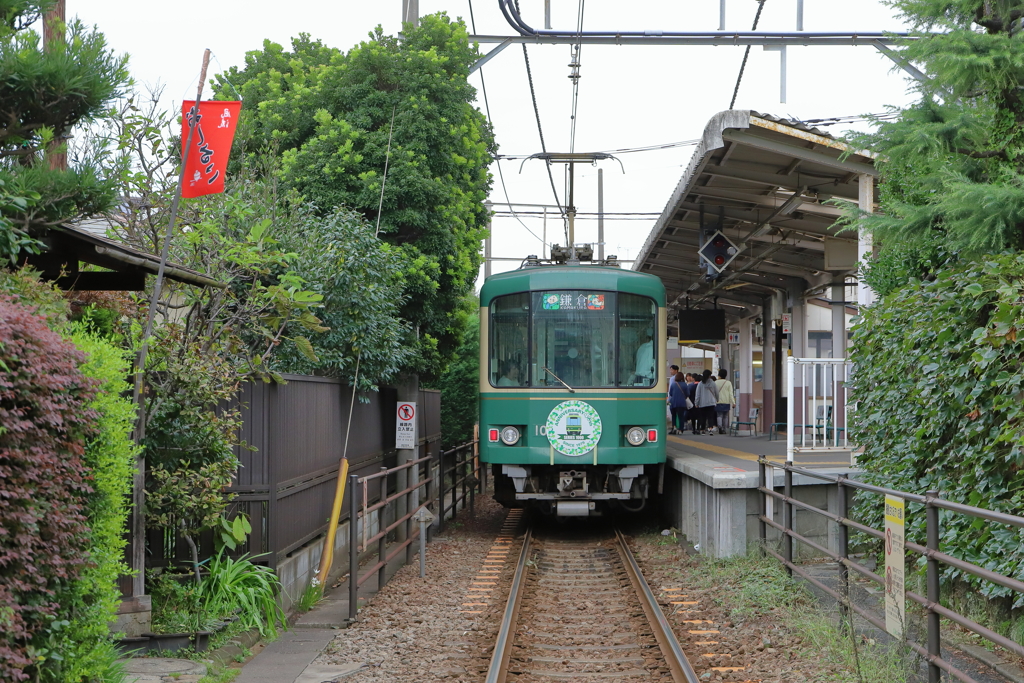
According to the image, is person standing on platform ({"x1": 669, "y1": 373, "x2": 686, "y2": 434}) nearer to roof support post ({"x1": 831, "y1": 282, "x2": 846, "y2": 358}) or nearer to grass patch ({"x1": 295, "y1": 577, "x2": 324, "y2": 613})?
roof support post ({"x1": 831, "y1": 282, "x2": 846, "y2": 358})

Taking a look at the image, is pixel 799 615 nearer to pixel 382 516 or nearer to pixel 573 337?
pixel 382 516

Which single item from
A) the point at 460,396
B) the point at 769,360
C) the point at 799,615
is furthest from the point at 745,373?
the point at 799,615

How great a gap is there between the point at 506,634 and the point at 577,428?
4826 mm

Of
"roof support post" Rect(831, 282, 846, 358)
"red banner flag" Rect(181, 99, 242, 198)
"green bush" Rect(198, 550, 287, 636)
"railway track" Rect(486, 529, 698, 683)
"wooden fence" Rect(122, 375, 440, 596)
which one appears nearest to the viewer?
"railway track" Rect(486, 529, 698, 683)

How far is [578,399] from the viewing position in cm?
1163

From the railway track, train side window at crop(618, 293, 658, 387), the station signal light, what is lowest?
the railway track

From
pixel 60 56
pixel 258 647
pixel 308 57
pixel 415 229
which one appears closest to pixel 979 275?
pixel 258 647

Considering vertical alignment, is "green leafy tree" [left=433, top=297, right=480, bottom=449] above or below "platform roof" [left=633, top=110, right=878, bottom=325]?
below

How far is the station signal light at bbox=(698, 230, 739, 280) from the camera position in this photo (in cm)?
1572

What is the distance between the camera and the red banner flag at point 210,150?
22.8 feet

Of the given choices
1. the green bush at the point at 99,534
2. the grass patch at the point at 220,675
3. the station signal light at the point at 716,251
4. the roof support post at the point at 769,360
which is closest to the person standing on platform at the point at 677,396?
the roof support post at the point at 769,360

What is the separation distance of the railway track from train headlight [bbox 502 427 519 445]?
4.15 feet

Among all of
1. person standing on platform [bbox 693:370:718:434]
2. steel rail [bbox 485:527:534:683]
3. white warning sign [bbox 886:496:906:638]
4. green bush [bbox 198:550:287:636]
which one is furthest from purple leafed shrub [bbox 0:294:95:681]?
person standing on platform [bbox 693:370:718:434]

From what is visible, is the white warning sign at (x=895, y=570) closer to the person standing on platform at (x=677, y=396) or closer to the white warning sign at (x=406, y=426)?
the white warning sign at (x=406, y=426)
